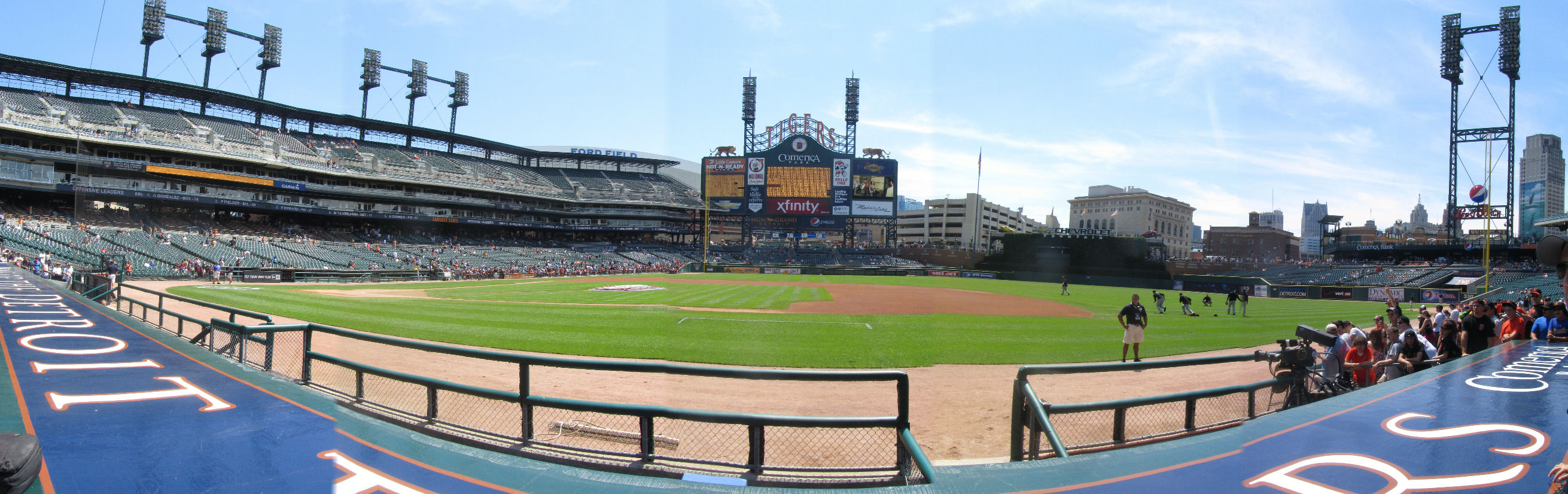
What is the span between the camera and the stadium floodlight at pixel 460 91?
7456 centimetres

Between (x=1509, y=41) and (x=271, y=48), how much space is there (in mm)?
108370

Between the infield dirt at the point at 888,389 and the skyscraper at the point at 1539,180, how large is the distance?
262ft

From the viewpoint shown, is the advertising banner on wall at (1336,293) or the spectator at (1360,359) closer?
the spectator at (1360,359)

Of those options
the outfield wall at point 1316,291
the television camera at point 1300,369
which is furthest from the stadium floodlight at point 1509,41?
the television camera at point 1300,369

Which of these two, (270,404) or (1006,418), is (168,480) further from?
(1006,418)

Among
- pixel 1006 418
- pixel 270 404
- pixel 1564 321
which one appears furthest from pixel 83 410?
pixel 1564 321

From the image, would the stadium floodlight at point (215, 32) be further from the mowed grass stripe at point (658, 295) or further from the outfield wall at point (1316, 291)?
the outfield wall at point (1316, 291)

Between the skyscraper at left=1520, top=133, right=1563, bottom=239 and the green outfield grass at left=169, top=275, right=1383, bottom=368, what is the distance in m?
66.1

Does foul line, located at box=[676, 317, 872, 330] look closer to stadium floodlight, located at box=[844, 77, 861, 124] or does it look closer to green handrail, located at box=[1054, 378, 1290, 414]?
green handrail, located at box=[1054, 378, 1290, 414]

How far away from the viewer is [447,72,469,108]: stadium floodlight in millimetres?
74562

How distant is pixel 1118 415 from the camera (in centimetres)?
568

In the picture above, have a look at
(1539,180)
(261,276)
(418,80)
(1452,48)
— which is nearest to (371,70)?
(418,80)

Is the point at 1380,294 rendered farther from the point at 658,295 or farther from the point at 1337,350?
the point at 658,295

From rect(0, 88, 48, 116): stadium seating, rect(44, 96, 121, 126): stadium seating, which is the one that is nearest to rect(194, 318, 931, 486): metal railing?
rect(0, 88, 48, 116): stadium seating
